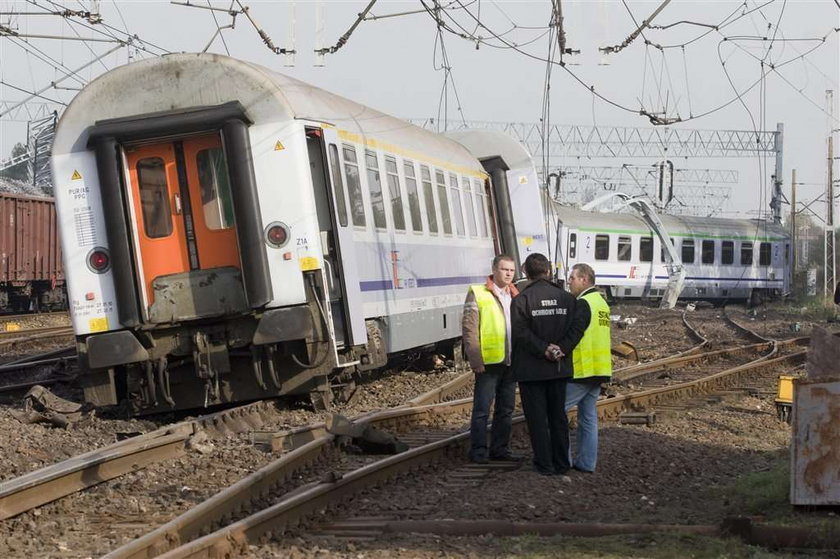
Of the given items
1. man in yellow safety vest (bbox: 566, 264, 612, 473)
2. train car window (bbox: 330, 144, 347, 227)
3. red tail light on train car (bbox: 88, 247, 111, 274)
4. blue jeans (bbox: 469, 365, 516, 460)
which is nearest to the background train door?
train car window (bbox: 330, 144, 347, 227)

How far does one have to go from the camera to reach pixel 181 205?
1159 centimetres

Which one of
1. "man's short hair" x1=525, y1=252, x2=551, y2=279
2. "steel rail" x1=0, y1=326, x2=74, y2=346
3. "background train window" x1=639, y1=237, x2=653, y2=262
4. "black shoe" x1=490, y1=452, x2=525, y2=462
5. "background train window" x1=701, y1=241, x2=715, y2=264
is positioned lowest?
"background train window" x1=701, y1=241, x2=715, y2=264

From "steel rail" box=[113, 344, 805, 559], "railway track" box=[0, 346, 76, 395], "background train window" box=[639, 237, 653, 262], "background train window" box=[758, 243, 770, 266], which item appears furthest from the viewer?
"background train window" box=[758, 243, 770, 266]

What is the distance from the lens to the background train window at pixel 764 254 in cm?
4563

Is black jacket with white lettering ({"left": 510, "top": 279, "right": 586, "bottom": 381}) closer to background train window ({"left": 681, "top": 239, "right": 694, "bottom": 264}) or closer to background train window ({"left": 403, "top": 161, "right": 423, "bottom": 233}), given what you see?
background train window ({"left": 403, "top": 161, "right": 423, "bottom": 233})

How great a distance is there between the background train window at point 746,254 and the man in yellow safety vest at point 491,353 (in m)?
36.8

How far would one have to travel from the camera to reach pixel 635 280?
1599 inches

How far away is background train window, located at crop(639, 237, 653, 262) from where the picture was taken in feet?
134

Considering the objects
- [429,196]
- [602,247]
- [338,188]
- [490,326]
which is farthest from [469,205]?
[602,247]

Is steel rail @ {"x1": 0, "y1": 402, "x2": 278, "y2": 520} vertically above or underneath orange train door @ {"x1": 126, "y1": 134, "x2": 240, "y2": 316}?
underneath

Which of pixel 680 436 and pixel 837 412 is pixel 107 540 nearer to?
pixel 837 412

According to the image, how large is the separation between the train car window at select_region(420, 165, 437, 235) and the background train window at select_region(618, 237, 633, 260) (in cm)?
2533

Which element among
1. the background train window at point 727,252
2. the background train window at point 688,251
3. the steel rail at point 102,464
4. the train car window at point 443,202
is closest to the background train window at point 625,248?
the background train window at point 688,251

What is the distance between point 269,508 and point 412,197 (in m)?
8.33
